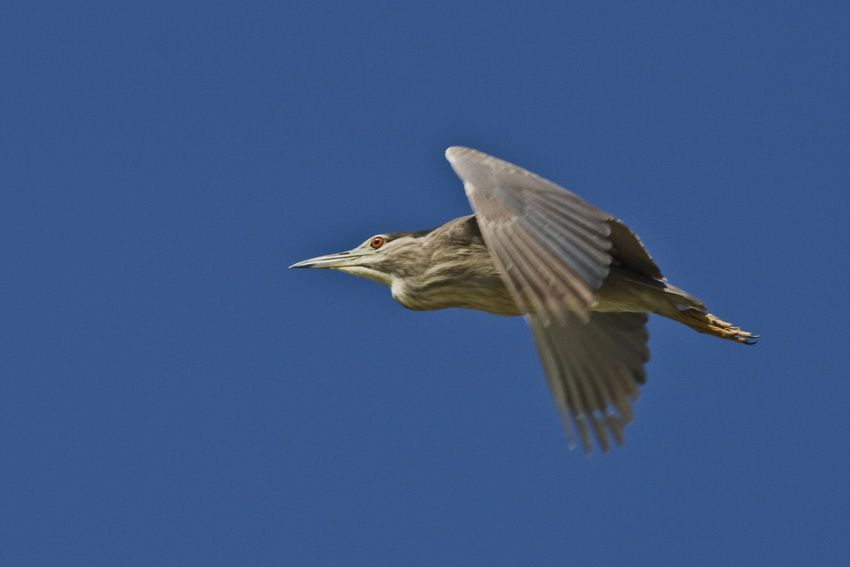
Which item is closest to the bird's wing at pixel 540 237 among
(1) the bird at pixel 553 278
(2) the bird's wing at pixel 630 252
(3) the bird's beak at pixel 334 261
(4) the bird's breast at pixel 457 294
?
(1) the bird at pixel 553 278

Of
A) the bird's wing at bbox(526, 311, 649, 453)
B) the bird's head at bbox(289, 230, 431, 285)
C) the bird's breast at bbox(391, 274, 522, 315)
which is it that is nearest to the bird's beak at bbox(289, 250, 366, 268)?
the bird's head at bbox(289, 230, 431, 285)

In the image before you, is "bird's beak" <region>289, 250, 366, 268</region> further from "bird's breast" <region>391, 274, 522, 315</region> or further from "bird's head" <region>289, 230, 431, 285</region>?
"bird's breast" <region>391, 274, 522, 315</region>

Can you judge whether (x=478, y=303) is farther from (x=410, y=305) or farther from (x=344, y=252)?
(x=344, y=252)

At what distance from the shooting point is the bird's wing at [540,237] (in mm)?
9156

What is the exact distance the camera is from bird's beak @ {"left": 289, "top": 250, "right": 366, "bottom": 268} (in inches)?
476

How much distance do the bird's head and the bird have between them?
0.01 meters

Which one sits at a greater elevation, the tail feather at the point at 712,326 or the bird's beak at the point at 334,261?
the bird's beak at the point at 334,261

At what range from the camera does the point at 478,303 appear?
1125 cm

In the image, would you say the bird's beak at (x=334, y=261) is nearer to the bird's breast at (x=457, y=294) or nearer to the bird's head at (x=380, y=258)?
the bird's head at (x=380, y=258)

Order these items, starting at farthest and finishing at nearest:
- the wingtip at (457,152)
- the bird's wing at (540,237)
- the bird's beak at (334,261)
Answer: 1. the bird's beak at (334,261)
2. the wingtip at (457,152)
3. the bird's wing at (540,237)

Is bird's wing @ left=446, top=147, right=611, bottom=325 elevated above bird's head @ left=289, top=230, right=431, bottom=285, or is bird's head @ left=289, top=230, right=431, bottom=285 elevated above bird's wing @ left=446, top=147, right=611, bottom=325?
bird's head @ left=289, top=230, right=431, bottom=285

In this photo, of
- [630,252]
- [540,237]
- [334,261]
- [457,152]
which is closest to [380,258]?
[334,261]

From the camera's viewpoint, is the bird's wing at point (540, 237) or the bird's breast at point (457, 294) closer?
the bird's wing at point (540, 237)

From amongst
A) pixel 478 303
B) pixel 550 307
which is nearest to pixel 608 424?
pixel 478 303
